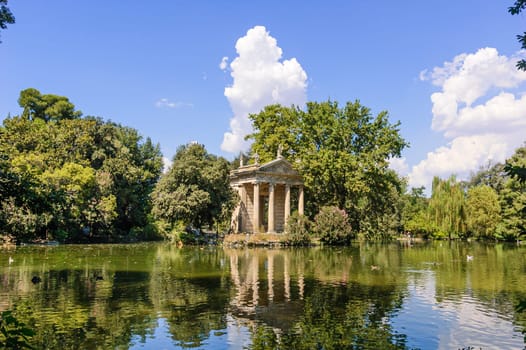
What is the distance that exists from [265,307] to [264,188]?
44408 mm

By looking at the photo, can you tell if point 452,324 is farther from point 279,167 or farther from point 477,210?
point 477,210

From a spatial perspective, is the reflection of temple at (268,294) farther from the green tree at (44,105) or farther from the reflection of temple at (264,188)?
the green tree at (44,105)

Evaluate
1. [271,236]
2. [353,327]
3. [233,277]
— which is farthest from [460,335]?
[271,236]

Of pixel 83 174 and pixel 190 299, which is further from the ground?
pixel 83 174

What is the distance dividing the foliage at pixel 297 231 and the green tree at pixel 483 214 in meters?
28.5

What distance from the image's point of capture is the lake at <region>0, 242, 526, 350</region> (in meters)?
11.2

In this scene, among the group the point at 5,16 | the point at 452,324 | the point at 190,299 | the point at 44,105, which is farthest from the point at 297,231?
the point at 44,105

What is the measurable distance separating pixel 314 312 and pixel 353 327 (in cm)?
206

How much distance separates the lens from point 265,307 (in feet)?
49.4

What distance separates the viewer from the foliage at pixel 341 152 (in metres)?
52.3

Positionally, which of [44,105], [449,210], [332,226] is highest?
[44,105]

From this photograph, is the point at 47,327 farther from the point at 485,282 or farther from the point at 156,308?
the point at 485,282

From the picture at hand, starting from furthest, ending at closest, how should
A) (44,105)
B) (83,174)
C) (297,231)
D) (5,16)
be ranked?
(44,105) < (83,174) < (297,231) < (5,16)

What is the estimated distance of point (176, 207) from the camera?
48.2 metres
